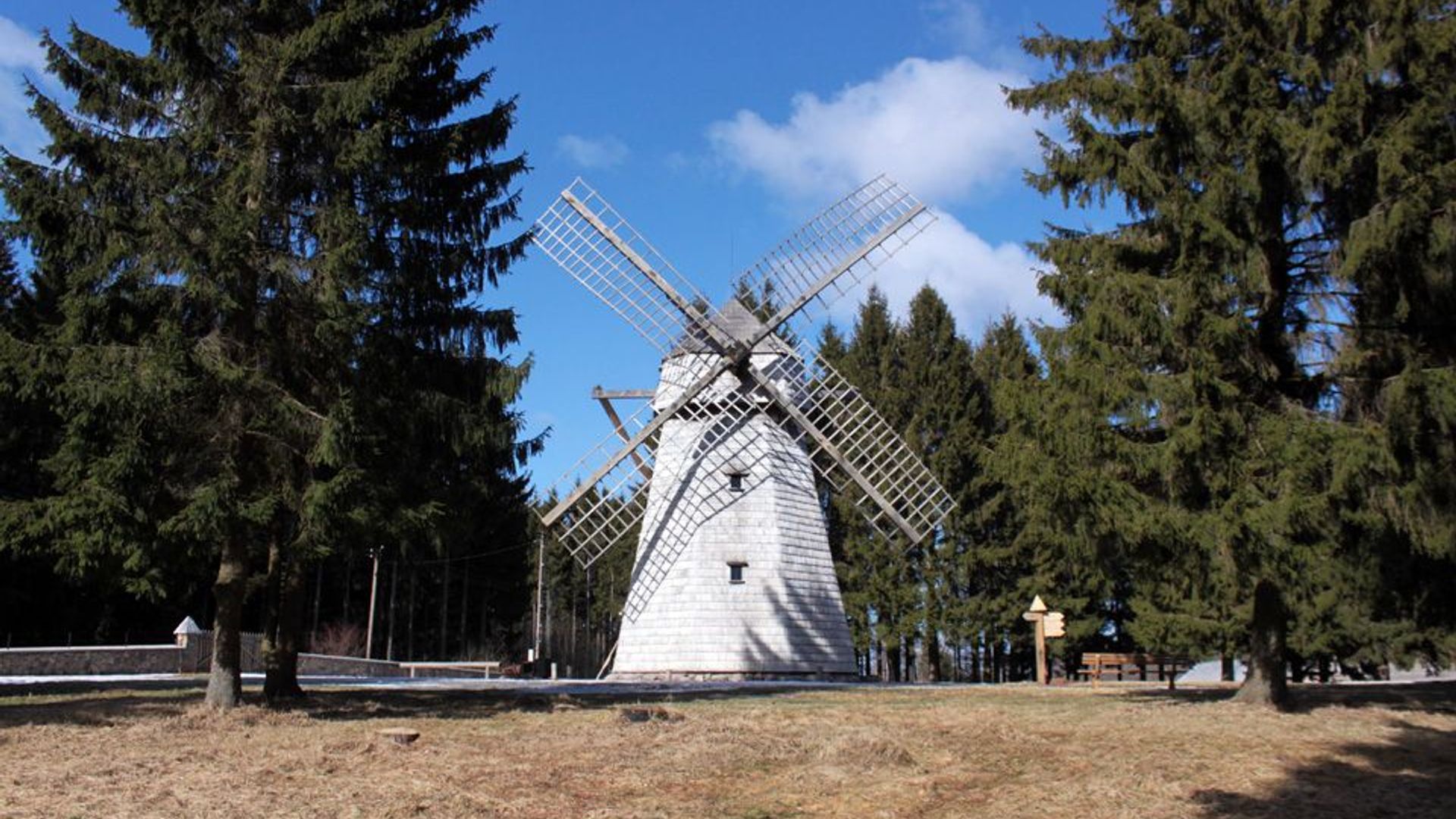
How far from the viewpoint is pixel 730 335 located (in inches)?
1057

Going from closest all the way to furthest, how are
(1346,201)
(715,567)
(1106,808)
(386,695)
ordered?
(1106,808), (1346,201), (386,695), (715,567)

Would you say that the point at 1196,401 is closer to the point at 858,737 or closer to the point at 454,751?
the point at 858,737

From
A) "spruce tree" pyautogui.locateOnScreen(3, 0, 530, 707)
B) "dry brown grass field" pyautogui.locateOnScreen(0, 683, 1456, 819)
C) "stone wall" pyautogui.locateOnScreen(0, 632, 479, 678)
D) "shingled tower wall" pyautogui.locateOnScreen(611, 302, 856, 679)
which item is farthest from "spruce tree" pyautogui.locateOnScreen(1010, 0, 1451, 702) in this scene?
"stone wall" pyautogui.locateOnScreen(0, 632, 479, 678)

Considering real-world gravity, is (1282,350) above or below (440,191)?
below

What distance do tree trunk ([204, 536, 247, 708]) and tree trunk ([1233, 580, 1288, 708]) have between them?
12.3 metres

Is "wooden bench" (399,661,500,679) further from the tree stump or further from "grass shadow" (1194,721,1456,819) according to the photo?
"grass shadow" (1194,721,1456,819)

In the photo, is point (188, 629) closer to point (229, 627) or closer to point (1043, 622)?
point (229, 627)

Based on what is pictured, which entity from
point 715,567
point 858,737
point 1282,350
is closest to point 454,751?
point 858,737

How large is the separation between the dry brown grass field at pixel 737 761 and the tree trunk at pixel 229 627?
1.27ft

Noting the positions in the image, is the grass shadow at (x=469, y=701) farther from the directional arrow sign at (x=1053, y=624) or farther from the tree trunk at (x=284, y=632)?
the directional arrow sign at (x=1053, y=624)

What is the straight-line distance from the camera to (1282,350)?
14.8 meters

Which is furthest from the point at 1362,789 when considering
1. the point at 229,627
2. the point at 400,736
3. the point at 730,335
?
the point at 730,335

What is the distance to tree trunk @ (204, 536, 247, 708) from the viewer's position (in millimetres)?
13406

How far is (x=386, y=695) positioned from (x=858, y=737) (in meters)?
9.18
